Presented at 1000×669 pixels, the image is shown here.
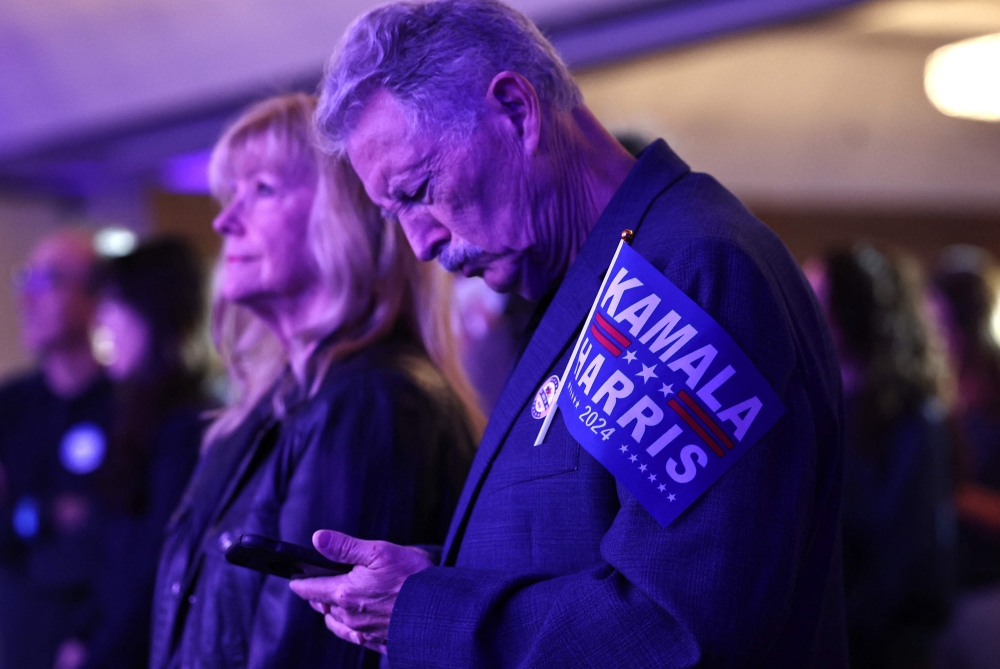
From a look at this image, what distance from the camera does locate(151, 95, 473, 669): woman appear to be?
145 centimetres

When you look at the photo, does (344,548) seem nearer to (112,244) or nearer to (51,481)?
(51,481)

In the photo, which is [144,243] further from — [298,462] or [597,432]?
[597,432]

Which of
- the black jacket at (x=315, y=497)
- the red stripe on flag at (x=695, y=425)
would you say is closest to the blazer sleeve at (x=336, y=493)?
the black jacket at (x=315, y=497)

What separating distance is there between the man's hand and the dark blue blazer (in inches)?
2.1

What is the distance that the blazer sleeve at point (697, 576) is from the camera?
922 millimetres

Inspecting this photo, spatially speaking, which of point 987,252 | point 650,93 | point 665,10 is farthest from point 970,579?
point 987,252

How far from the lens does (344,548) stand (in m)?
1.17

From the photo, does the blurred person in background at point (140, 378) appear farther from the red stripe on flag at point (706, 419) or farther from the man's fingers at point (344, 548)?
the red stripe on flag at point (706, 419)

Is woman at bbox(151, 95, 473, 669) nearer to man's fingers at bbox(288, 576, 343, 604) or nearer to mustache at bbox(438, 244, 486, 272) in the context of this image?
man's fingers at bbox(288, 576, 343, 604)

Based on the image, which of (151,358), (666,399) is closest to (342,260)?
(666,399)

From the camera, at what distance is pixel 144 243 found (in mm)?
2742

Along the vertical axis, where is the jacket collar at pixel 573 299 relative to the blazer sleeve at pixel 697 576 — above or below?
above

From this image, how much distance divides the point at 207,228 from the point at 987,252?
5511 millimetres

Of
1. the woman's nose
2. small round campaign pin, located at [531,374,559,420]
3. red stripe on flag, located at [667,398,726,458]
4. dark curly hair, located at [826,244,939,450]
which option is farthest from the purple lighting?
red stripe on flag, located at [667,398,726,458]
